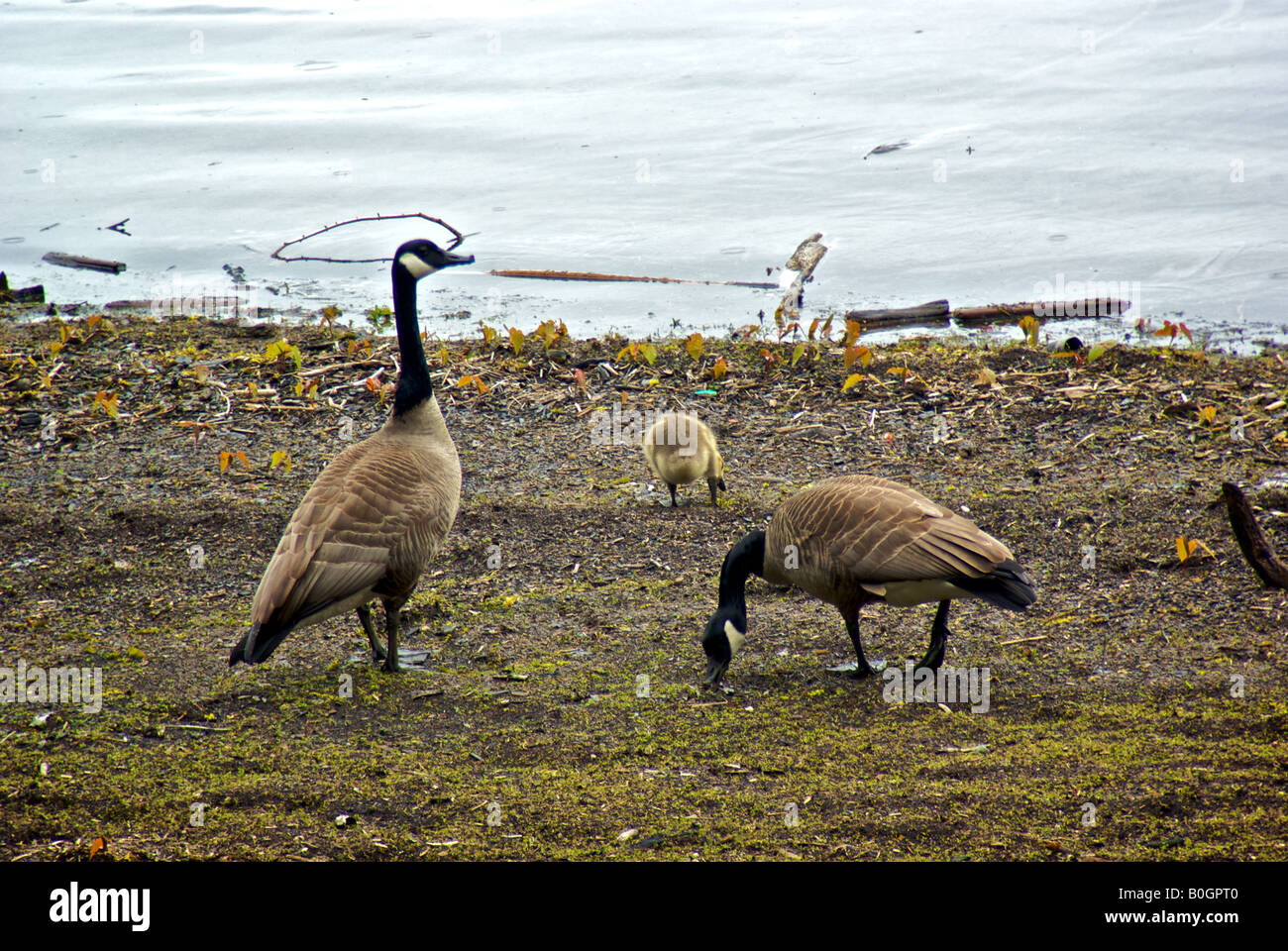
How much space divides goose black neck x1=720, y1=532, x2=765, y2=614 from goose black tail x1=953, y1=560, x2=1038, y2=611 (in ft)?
3.47

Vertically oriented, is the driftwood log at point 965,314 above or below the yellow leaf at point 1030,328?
above

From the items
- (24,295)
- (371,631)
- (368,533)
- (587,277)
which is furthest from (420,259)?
(24,295)

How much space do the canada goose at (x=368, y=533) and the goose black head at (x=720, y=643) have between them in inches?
54.2

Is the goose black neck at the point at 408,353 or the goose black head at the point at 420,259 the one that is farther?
the goose black head at the point at 420,259

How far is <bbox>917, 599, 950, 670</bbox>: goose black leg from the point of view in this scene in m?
5.26

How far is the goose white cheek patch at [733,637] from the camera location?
527 centimetres

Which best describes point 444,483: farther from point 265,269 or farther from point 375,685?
point 265,269

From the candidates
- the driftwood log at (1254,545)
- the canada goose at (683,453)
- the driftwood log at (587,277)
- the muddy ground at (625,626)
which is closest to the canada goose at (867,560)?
the muddy ground at (625,626)

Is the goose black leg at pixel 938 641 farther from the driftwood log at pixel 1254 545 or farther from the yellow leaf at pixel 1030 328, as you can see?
the yellow leaf at pixel 1030 328

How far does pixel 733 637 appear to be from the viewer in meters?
5.29

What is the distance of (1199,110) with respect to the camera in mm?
14930

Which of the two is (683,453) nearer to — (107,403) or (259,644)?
(259,644)

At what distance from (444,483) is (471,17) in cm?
1880

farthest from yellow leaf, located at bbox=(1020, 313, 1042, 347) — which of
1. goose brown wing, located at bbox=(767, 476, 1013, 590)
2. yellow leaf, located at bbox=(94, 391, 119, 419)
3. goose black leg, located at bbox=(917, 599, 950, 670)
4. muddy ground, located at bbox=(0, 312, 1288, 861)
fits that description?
yellow leaf, located at bbox=(94, 391, 119, 419)
